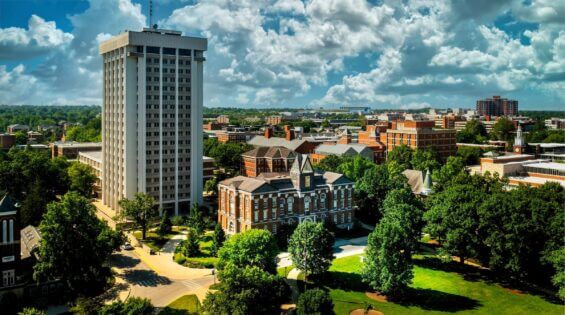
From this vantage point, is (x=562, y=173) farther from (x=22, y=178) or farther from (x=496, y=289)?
(x=22, y=178)

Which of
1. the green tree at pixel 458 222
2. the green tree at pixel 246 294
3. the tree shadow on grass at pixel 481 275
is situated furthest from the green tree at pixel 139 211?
the green tree at pixel 458 222

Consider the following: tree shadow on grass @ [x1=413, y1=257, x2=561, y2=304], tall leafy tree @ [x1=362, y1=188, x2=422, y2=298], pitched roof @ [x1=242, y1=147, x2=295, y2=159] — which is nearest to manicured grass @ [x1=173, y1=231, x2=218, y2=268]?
tall leafy tree @ [x1=362, y1=188, x2=422, y2=298]

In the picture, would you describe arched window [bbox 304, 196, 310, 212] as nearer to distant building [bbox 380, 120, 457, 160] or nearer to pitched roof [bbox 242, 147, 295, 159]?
pitched roof [bbox 242, 147, 295, 159]

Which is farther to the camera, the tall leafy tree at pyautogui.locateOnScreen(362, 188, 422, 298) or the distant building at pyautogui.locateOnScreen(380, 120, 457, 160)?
the distant building at pyautogui.locateOnScreen(380, 120, 457, 160)

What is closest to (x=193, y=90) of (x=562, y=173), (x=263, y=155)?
(x=263, y=155)

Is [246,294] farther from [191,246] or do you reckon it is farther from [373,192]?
[373,192]

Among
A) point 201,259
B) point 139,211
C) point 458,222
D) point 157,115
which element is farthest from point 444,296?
point 157,115
